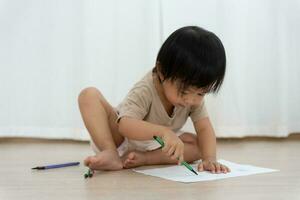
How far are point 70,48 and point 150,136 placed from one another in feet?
3.09

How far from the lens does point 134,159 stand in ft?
4.40

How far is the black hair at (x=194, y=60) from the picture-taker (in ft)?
3.77

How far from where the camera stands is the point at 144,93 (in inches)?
51.6

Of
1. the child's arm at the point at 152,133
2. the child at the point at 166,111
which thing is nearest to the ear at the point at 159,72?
the child at the point at 166,111

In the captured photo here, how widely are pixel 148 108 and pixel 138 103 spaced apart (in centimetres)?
3

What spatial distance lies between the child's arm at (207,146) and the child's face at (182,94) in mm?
144

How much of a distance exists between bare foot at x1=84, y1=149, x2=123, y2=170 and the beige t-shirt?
0.10 metres

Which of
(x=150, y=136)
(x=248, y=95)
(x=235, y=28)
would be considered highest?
(x=235, y=28)

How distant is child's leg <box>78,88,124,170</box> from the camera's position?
130 centimetres

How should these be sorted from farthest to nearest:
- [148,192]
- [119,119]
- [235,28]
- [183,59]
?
[235,28], [119,119], [183,59], [148,192]

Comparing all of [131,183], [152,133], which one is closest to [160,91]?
[152,133]

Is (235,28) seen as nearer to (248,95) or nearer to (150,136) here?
(248,95)

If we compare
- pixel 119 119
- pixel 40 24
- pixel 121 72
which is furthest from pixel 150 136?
pixel 40 24

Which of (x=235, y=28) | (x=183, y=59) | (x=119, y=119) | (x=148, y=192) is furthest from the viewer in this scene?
(x=235, y=28)
